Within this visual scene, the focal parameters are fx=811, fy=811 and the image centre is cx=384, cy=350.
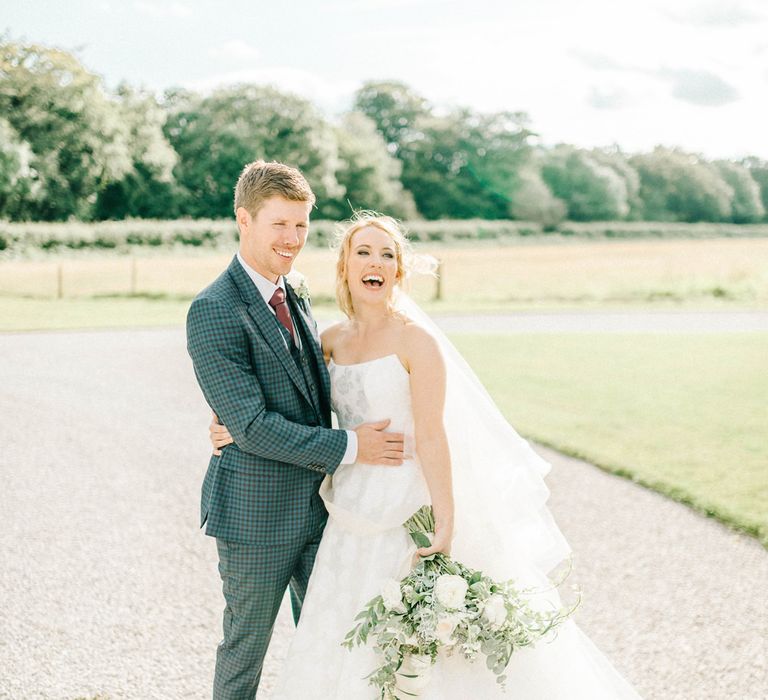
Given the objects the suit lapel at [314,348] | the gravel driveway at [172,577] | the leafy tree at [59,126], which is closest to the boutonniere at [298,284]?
the suit lapel at [314,348]

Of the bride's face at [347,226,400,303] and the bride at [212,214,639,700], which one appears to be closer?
the bride at [212,214,639,700]

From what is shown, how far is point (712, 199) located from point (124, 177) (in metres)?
36.1

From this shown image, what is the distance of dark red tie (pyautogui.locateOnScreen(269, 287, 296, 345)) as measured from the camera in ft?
9.96

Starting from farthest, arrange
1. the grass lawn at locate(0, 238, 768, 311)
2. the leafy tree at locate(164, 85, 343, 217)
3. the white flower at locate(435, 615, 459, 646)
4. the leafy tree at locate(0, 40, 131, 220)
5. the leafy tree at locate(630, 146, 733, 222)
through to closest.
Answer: the leafy tree at locate(630, 146, 733, 222)
the leafy tree at locate(164, 85, 343, 217)
the leafy tree at locate(0, 40, 131, 220)
the grass lawn at locate(0, 238, 768, 311)
the white flower at locate(435, 615, 459, 646)

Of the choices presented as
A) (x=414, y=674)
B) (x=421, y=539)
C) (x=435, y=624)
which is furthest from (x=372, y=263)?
(x=414, y=674)

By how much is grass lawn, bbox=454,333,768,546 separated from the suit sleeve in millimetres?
4386

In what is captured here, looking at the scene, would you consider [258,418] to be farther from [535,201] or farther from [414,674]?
[535,201]

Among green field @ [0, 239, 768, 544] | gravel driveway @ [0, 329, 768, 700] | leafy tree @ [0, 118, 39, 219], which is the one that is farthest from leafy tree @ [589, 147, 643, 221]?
gravel driveway @ [0, 329, 768, 700]

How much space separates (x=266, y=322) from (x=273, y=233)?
1.07 feet

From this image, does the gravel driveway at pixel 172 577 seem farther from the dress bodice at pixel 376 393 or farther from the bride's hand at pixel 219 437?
the dress bodice at pixel 376 393

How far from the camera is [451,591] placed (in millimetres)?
2719

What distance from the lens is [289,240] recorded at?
117 inches

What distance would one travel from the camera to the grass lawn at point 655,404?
7.29 meters

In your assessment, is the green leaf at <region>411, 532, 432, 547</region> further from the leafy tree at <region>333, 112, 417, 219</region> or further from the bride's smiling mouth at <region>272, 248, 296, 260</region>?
the leafy tree at <region>333, 112, 417, 219</region>
